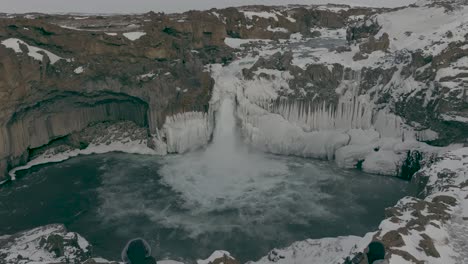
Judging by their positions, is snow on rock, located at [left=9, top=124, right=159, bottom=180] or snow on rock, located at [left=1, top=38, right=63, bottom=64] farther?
snow on rock, located at [left=9, top=124, right=159, bottom=180]

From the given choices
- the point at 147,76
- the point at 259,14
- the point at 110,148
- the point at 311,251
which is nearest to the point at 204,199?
the point at 311,251

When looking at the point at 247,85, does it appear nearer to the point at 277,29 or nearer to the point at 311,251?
the point at 277,29

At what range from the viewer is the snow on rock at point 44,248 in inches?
1114

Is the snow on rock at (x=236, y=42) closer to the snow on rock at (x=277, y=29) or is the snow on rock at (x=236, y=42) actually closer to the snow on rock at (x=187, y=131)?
the snow on rock at (x=277, y=29)

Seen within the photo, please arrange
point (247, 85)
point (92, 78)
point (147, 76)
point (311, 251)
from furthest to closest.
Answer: point (247, 85) < point (147, 76) < point (92, 78) < point (311, 251)

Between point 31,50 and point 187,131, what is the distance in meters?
17.0

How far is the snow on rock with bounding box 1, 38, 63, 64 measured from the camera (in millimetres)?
45812

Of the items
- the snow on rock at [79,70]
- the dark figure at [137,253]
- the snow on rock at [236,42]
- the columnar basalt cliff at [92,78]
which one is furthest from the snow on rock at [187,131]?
the dark figure at [137,253]

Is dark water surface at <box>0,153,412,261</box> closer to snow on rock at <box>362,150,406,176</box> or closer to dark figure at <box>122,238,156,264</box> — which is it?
snow on rock at <box>362,150,406,176</box>

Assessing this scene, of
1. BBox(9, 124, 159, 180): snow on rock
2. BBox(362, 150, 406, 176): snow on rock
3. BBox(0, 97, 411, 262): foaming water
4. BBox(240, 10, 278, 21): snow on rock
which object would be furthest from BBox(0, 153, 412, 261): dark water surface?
BBox(240, 10, 278, 21): snow on rock

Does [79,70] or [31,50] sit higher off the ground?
[31,50]

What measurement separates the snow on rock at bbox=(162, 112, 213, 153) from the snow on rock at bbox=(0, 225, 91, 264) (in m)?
A: 18.6

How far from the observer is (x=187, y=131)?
49.5 meters

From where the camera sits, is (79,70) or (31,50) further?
(79,70)
